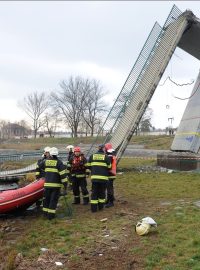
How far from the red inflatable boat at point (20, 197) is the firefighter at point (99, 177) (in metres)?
1.36

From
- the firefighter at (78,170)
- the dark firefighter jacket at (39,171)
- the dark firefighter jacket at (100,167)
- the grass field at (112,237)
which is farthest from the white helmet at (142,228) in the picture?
the dark firefighter jacket at (39,171)

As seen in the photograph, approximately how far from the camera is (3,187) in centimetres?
1088

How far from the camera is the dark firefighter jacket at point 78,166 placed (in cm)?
1098

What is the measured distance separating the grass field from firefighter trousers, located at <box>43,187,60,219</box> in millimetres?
209

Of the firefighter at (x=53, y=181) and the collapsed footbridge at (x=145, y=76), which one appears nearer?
the firefighter at (x=53, y=181)

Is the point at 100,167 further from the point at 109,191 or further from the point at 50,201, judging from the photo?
the point at 50,201

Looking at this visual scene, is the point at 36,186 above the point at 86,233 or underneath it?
above

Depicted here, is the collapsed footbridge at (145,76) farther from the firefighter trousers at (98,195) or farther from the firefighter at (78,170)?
the firefighter trousers at (98,195)

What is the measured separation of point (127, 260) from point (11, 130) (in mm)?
104020

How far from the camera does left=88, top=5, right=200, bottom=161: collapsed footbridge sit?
1761cm

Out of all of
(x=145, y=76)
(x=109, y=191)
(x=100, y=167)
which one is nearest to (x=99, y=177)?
(x=100, y=167)

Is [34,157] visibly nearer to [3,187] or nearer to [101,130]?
[101,130]

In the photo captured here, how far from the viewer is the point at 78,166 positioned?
36.0ft

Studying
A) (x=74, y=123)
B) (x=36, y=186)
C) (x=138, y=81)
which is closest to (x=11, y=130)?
(x=74, y=123)
